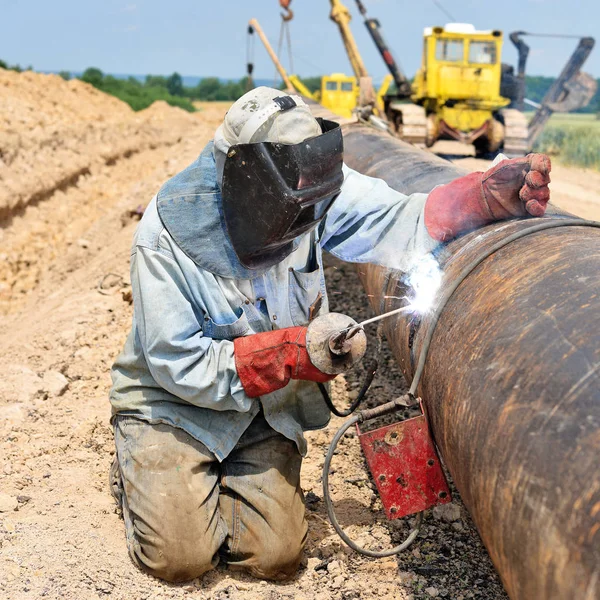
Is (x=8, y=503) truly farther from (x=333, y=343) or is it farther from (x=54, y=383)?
(x=333, y=343)

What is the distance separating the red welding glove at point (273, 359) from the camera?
249cm

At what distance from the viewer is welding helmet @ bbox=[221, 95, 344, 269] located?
91.0 inches

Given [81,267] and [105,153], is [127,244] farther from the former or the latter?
[105,153]

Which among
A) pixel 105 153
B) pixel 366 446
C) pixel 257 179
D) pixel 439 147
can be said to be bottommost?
pixel 439 147

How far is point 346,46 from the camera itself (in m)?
12.0

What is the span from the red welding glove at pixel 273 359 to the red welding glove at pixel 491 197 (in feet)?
2.29

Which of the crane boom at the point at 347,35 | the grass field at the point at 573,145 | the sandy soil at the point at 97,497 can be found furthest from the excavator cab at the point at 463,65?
the sandy soil at the point at 97,497

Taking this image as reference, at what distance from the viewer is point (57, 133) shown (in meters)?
10.9

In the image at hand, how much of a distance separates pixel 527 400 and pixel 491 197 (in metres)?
1.00

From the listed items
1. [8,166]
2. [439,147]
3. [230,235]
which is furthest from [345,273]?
[439,147]

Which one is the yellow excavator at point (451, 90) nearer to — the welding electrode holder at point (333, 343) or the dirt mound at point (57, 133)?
the dirt mound at point (57, 133)

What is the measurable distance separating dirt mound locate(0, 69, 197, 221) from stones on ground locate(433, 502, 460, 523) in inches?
263

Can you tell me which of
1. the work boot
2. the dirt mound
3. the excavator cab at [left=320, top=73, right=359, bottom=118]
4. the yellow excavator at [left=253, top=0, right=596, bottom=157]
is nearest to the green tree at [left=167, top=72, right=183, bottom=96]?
the dirt mound

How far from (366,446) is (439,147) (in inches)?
557
